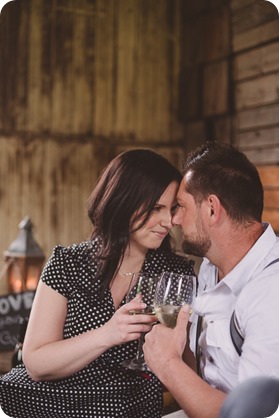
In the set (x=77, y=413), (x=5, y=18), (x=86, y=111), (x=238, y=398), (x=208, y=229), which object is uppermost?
(x=5, y=18)

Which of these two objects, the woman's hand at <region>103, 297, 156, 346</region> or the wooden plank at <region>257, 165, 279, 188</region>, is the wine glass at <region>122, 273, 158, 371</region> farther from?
the wooden plank at <region>257, 165, 279, 188</region>

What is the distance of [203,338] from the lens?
71.0 inches

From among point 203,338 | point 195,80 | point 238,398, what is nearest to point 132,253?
point 203,338

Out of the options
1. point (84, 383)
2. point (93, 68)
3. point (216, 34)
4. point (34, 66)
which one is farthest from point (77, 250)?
point (216, 34)

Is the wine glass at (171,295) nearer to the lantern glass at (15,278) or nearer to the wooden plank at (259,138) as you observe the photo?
the lantern glass at (15,278)

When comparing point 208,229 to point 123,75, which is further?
point 123,75

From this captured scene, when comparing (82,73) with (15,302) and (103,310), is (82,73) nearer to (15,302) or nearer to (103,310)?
(15,302)

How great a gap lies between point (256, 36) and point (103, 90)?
1.31 meters

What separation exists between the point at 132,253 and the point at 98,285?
0.58 feet

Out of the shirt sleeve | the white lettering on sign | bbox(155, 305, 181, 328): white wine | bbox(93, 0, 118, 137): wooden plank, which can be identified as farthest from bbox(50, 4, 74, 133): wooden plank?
the shirt sleeve

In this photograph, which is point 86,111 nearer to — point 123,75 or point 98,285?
point 123,75

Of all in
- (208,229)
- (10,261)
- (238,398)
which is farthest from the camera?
(10,261)

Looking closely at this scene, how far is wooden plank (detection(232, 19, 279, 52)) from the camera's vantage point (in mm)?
4238

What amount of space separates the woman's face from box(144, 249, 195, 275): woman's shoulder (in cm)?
6
